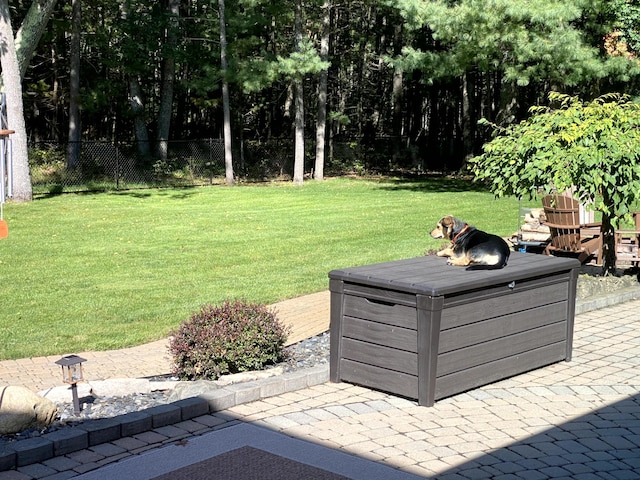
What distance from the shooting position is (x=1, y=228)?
24.4 ft

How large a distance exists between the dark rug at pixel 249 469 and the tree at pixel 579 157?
5.96m

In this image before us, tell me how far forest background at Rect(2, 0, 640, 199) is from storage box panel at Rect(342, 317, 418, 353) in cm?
1778

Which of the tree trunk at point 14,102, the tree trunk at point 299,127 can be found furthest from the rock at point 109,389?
the tree trunk at point 299,127

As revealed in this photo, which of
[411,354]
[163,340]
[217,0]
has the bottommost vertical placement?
[163,340]

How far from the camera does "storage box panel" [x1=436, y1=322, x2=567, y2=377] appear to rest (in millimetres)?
6594

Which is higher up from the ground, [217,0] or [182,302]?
[217,0]

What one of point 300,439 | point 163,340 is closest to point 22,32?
point 163,340

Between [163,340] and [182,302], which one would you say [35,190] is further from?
[163,340]

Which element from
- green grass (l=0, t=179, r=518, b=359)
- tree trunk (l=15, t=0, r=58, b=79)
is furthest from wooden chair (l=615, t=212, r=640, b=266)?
tree trunk (l=15, t=0, r=58, b=79)

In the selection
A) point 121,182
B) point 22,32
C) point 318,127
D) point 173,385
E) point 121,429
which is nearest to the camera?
point 121,429

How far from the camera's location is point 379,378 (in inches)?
267

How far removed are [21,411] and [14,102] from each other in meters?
17.7

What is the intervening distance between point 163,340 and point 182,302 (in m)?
1.84

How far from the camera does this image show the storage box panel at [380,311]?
21.2 feet
